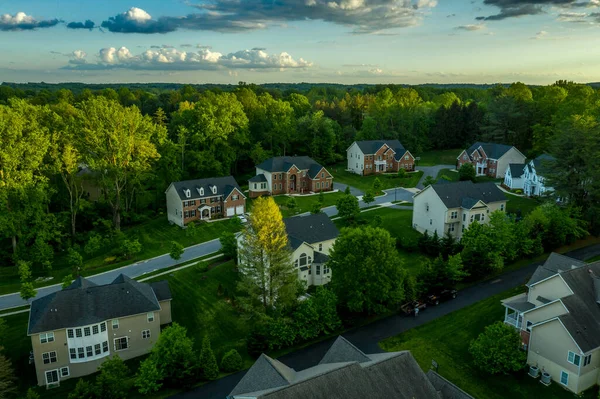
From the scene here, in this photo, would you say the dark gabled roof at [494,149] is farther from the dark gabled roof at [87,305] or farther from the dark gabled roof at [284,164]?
the dark gabled roof at [87,305]

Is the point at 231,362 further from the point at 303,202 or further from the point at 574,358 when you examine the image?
the point at 303,202

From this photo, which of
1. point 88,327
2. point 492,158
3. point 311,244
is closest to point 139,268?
point 88,327

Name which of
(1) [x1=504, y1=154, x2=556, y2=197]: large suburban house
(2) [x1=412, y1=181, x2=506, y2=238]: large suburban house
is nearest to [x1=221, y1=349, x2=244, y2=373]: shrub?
(2) [x1=412, y1=181, x2=506, y2=238]: large suburban house

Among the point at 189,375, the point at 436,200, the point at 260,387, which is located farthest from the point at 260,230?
the point at 436,200

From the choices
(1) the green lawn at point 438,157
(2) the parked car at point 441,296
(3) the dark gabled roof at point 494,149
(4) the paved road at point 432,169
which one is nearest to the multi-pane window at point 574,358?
(2) the parked car at point 441,296

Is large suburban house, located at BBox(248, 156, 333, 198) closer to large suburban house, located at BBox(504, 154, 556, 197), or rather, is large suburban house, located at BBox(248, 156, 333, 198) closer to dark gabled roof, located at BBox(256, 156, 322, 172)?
dark gabled roof, located at BBox(256, 156, 322, 172)

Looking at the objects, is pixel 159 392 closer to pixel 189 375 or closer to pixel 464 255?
pixel 189 375
